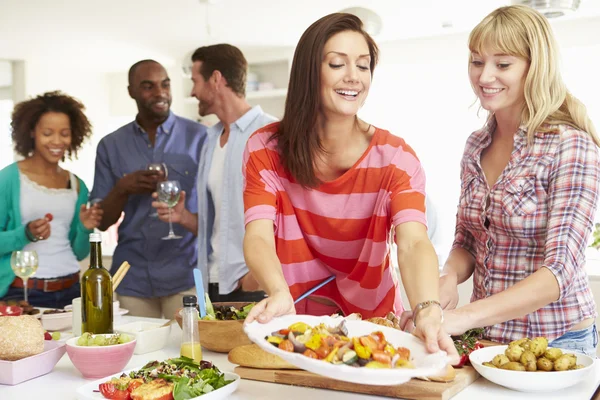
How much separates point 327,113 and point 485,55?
1.51 feet

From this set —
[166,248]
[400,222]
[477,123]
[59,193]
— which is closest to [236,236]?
[166,248]

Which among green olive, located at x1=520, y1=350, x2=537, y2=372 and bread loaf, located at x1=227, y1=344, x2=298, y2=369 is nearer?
green olive, located at x1=520, y1=350, x2=537, y2=372

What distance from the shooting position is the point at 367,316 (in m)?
2.00

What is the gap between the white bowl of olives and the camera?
4.35ft

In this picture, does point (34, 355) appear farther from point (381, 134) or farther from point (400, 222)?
point (381, 134)

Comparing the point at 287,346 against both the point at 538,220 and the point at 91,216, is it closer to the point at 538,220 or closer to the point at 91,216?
the point at 538,220

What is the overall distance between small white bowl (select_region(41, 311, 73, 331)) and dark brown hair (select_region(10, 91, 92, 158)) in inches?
51.1

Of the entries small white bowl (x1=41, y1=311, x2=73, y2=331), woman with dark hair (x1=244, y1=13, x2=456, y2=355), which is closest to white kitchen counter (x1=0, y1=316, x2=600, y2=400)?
woman with dark hair (x1=244, y1=13, x2=456, y2=355)

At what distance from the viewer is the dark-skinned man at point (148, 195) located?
328 cm

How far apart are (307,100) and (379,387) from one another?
0.83 metres

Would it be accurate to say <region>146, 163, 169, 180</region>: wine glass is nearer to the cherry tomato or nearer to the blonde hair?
the blonde hair

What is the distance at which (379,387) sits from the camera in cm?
138

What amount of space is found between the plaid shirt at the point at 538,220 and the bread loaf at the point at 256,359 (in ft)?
2.27

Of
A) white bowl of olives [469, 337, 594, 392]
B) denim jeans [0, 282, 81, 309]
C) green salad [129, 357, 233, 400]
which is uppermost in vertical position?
white bowl of olives [469, 337, 594, 392]
